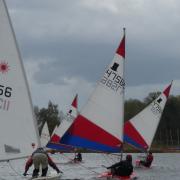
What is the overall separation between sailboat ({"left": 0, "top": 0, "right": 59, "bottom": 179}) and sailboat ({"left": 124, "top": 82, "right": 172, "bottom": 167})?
22371 mm

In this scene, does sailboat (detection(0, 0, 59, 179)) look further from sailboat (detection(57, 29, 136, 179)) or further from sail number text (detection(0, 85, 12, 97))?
sailboat (detection(57, 29, 136, 179))

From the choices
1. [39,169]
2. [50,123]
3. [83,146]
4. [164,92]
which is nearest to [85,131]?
[83,146]

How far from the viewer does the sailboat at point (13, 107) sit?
53.3 ft

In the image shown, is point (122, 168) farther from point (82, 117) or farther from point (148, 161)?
point (148, 161)

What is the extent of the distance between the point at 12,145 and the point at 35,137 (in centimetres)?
70

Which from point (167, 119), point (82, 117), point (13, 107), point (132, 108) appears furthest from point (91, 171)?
point (132, 108)

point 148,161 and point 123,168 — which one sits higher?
point 148,161

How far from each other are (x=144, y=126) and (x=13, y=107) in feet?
80.8

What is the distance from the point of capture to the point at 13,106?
55.4ft

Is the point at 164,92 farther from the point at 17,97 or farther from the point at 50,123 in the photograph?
the point at 50,123

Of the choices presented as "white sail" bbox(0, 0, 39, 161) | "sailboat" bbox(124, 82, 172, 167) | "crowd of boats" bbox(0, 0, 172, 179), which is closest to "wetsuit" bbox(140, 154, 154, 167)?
"crowd of boats" bbox(0, 0, 172, 179)

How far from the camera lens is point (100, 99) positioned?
27.9 m

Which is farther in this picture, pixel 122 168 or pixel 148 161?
pixel 148 161

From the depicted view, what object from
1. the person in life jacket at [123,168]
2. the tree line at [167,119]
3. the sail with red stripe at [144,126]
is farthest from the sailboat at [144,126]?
the tree line at [167,119]
